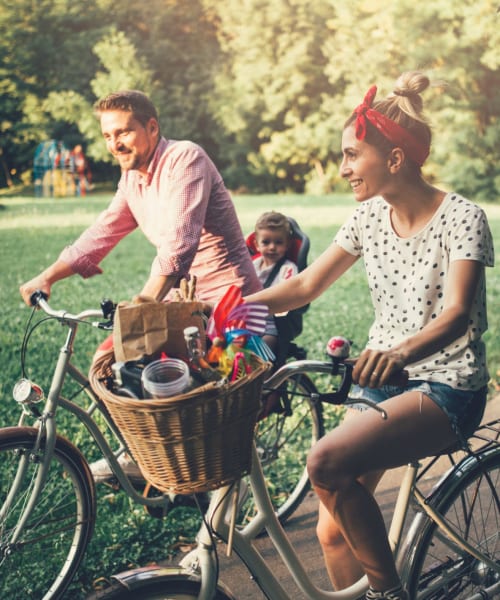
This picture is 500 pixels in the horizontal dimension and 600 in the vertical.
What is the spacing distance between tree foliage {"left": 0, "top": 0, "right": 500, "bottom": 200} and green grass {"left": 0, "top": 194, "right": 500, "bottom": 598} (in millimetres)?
2695

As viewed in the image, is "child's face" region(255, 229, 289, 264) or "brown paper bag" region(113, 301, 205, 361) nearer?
"brown paper bag" region(113, 301, 205, 361)

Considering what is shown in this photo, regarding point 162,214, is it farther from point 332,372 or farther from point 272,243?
point 332,372

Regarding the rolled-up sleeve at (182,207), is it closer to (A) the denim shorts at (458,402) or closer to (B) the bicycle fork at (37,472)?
(B) the bicycle fork at (37,472)

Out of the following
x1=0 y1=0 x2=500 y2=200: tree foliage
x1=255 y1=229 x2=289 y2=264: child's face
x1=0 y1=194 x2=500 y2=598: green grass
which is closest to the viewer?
x1=0 y1=194 x2=500 y2=598: green grass

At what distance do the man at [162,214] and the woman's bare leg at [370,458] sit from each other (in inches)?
37.9

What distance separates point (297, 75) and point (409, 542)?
74.0 ft

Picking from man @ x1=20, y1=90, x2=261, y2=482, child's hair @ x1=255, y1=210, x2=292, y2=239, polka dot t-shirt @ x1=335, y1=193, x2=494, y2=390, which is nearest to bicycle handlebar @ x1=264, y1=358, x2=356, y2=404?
polka dot t-shirt @ x1=335, y1=193, x2=494, y2=390

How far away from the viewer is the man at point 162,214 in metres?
2.94

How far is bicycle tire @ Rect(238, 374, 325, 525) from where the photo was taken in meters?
3.62

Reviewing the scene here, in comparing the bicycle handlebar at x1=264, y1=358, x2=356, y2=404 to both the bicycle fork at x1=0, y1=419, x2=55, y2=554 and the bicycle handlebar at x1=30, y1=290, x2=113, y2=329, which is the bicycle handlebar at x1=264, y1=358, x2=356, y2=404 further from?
the bicycle fork at x1=0, y1=419, x2=55, y2=554

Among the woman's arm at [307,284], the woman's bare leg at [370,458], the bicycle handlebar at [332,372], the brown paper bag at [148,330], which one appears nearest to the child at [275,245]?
the woman's arm at [307,284]

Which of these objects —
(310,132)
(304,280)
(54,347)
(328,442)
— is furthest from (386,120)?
(310,132)

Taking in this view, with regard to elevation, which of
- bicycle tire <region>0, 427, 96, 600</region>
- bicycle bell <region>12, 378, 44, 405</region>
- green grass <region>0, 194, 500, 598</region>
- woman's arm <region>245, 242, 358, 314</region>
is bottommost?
green grass <region>0, 194, 500, 598</region>

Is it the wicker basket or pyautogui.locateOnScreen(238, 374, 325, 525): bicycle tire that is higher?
the wicker basket
